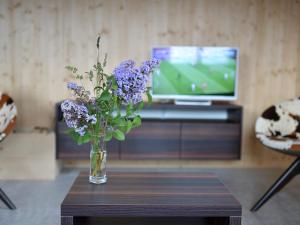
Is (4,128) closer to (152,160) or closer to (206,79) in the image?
(152,160)

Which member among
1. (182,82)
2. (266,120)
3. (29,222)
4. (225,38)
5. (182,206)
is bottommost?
(29,222)

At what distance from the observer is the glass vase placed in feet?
6.28

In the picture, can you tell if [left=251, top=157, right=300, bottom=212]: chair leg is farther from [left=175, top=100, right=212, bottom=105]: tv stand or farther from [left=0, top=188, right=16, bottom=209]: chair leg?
[left=0, top=188, right=16, bottom=209]: chair leg

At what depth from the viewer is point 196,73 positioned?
382cm

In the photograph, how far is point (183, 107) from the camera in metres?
3.71

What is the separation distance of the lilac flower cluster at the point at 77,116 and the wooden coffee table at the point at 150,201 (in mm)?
324

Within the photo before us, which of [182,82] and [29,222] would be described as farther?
[182,82]

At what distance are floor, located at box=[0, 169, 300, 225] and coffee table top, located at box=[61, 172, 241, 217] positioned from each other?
772 mm

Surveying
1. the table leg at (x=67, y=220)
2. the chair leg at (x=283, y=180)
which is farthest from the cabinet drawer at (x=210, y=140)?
the table leg at (x=67, y=220)

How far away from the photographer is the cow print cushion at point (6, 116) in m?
2.90

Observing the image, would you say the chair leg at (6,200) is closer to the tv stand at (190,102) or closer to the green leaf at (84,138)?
the green leaf at (84,138)

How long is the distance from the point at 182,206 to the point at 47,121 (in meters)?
2.67

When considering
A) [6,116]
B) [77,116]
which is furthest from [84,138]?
[6,116]

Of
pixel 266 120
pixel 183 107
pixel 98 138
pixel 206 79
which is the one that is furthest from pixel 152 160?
pixel 98 138
